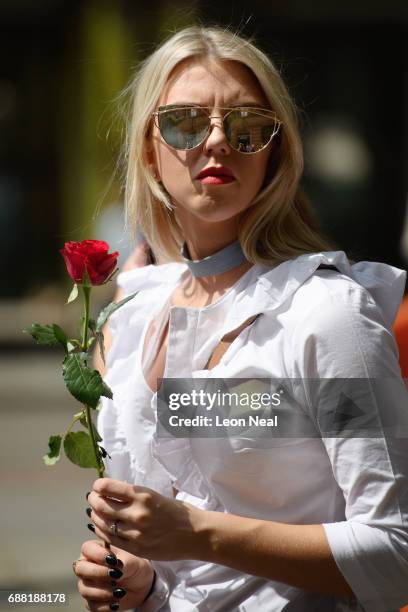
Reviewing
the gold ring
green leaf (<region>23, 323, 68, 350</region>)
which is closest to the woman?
the gold ring

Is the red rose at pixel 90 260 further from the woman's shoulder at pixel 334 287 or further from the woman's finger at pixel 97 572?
the woman's finger at pixel 97 572

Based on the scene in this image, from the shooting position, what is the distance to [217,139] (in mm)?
1809

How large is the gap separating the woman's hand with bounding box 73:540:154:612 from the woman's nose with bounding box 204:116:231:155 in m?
0.77

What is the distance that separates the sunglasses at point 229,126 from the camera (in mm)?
1814

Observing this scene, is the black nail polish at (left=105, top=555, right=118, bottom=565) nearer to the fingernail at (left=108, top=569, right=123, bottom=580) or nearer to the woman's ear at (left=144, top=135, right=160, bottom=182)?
the fingernail at (left=108, top=569, right=123, bottom=580)

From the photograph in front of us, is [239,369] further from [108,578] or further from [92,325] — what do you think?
[108,578]

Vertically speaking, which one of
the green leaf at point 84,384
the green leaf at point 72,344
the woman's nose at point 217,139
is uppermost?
the woman's nose at point 217,139

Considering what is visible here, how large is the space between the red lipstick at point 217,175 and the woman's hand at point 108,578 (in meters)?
0.71

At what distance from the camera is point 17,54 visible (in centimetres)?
1097

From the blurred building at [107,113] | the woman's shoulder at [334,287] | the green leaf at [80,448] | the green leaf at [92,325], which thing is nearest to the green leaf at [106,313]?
the green leaf at [92,325]

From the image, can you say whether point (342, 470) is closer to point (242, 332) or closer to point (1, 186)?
point (242, 332)

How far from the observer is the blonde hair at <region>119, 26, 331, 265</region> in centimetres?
188

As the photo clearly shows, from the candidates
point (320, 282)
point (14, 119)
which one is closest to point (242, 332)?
point (320, 282)

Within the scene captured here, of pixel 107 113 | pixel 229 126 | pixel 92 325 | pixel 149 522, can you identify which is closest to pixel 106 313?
pixel 92 325
